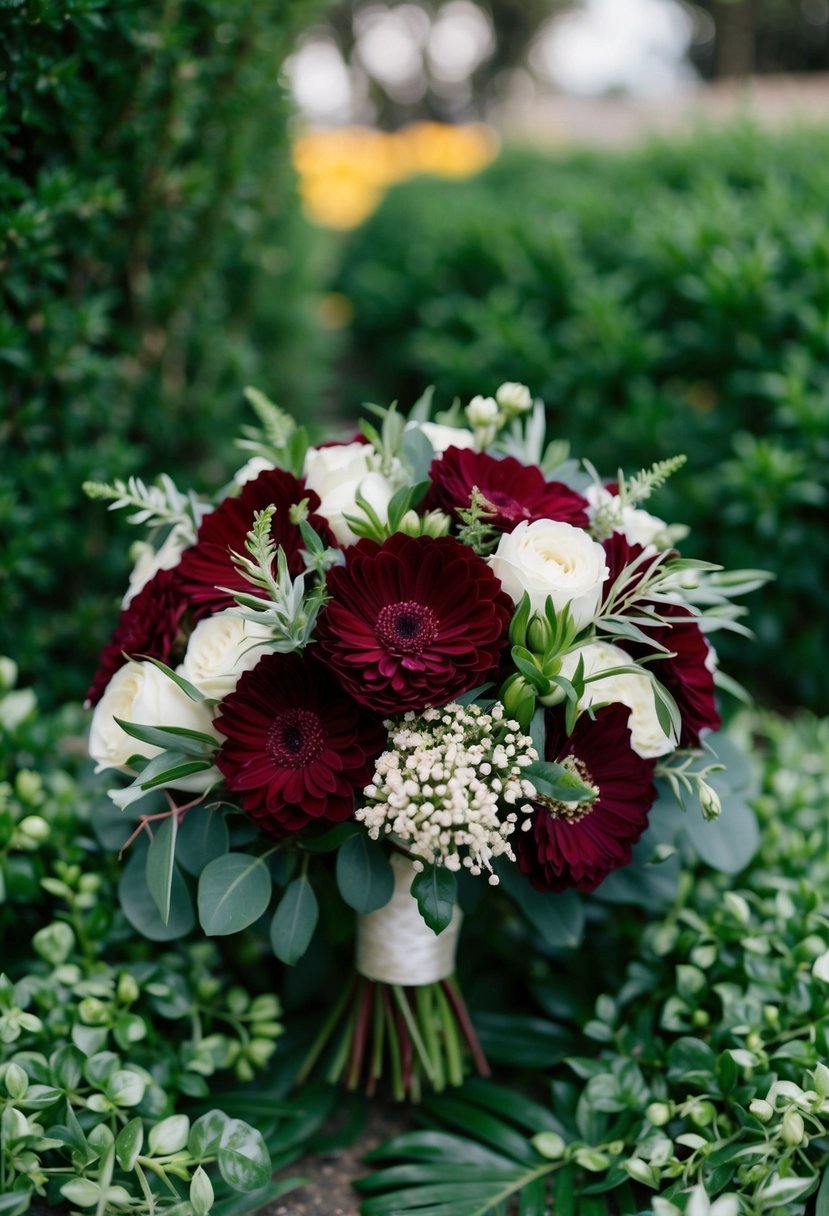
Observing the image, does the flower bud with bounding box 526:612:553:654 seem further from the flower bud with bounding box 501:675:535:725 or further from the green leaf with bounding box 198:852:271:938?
the green leaf with bounding box 198:852:271:938

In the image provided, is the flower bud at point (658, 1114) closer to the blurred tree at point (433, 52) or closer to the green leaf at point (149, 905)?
the green leaf at point (149, 905)

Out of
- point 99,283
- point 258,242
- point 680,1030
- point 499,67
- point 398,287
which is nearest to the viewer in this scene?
point 680,1030

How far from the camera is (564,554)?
1.32 meters

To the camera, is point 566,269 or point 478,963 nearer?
point 478,963

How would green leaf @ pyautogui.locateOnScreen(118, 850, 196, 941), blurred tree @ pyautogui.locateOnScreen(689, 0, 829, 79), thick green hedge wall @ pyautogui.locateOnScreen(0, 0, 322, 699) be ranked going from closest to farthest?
green leaf @ pyautogui.locateOnScreen(118, 850, 196, 941)
thick green hedge wall @ pyautogui.locateOnScreen(0, 0, 322, 699)
blurred tree @ pyautogui.locateOnScreen(689, 0, 829, 79)

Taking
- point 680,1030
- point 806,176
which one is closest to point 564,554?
point 680,1030

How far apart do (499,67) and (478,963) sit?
2474 cm

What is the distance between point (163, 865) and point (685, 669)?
748 mm

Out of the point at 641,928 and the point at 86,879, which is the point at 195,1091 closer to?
the point at 86,879

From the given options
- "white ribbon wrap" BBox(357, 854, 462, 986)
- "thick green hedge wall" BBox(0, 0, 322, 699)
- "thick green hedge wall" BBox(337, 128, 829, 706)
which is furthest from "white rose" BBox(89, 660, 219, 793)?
"thick green hedge wall" BBox(337, 128, 829, 706)

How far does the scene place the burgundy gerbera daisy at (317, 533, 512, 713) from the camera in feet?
4.01

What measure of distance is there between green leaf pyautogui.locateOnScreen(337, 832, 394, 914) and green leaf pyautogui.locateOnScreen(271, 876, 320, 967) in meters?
0.07

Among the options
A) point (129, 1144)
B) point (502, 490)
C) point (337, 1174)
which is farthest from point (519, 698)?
point (337, 1174)

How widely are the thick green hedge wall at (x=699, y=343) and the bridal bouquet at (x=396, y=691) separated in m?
1.26
